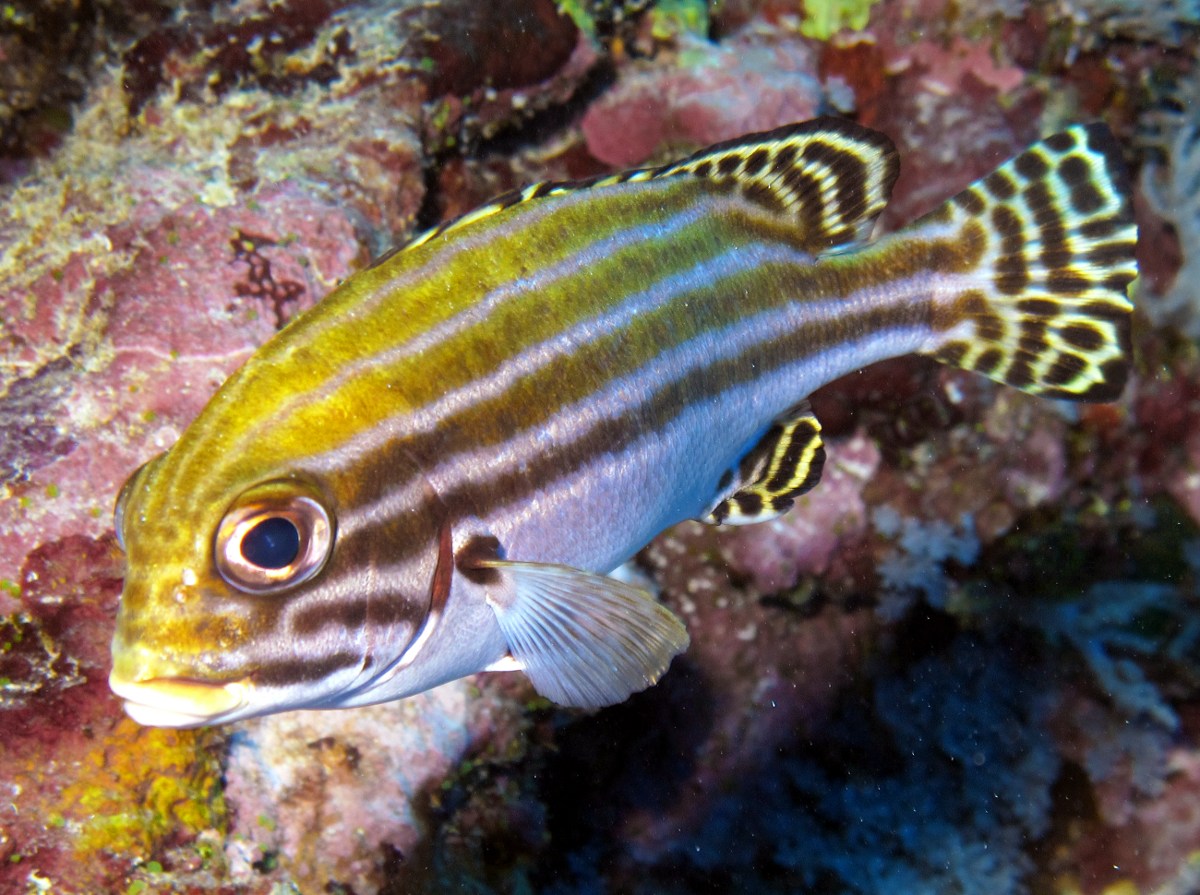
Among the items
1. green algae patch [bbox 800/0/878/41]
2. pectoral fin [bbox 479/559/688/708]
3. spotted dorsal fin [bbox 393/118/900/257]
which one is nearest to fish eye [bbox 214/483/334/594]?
pectoral fin [bbox 479/559/688/708]

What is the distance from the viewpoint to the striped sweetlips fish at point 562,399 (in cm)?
171

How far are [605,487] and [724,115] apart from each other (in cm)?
300

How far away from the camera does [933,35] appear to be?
4797mm

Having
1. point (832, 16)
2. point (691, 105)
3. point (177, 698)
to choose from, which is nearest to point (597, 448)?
point (177, 698)

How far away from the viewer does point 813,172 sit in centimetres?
261

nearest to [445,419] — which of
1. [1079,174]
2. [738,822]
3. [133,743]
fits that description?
[133,743]

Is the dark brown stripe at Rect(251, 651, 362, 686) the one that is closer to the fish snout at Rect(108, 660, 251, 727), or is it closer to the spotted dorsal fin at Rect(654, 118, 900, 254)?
the fish snout at Rect(108, 660, 251, 727)

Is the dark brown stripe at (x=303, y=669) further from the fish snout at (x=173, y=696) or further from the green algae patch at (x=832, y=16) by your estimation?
the green algae patch at (x=832, y=16)

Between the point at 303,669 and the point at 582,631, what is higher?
the point at 303,669

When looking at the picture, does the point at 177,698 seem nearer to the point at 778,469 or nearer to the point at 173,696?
the point at 173,696

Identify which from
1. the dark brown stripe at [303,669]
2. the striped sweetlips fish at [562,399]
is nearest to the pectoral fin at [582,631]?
the striped sweetlips fish at [562,399]

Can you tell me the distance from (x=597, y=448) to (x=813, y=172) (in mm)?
1222

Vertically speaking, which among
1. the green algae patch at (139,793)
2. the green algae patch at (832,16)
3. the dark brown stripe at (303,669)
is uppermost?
the green algae patch at (832,16)

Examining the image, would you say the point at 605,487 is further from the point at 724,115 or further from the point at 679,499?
the point at 724,115
